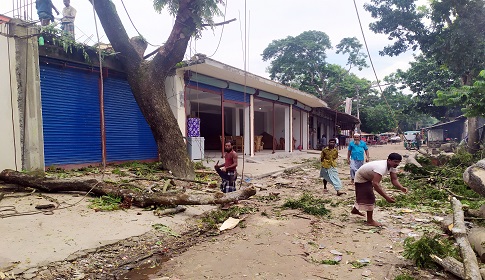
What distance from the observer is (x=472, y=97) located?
33.4ft

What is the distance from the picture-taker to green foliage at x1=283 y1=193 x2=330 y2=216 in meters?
6.01

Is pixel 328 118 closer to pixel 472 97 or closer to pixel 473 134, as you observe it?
pixel 473 134

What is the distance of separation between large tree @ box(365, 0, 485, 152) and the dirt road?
12.3 meters

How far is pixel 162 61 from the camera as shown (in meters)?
7.96

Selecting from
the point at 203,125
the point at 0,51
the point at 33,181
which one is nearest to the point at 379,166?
the point at 33,181

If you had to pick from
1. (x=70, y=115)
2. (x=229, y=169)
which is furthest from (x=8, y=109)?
(x=229, y=169)

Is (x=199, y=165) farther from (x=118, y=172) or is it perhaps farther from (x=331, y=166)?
(x=331, y=166)

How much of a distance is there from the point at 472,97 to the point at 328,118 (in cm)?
1861

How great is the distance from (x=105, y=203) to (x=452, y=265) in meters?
5.25

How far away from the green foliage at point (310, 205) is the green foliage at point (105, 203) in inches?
133

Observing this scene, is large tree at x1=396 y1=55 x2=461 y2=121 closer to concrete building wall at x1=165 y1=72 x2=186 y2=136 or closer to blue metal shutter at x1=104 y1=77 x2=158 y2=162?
concrete building wall at x1=165 y1=72 x2=186 y2=136

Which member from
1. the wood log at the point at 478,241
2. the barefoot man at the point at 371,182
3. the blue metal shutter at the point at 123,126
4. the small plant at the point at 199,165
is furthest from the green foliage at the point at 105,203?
the wood log at the point at 478,241

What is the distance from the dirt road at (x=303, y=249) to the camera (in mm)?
3516

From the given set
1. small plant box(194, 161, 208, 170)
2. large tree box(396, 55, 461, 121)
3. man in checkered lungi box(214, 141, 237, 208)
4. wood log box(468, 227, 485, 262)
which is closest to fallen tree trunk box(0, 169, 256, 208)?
man in checkered lungi box(214, 141, 237, 208)
